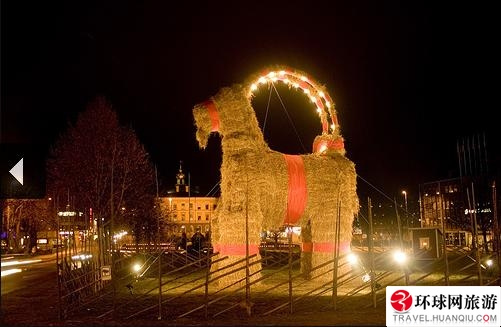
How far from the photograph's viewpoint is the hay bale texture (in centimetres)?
1339

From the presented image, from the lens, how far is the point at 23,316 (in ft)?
37.9

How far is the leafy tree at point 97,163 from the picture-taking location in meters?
28.6

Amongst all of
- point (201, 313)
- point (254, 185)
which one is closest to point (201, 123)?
point (254, 185)

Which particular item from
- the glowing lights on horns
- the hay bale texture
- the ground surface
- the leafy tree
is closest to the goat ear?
the hay bale texture

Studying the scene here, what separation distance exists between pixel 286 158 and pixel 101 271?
5382 mm

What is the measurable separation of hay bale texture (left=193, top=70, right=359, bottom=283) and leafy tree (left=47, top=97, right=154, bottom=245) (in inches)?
575

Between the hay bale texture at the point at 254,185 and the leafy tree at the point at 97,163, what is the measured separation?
47.9 ft

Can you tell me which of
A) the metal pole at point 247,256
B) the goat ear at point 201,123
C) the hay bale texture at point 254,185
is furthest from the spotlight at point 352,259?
the goat ear at point 201,123

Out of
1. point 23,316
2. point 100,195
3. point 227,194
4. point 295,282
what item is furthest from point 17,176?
point 100,195

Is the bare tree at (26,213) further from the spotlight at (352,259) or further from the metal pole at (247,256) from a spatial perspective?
the spotlight at (352,259)

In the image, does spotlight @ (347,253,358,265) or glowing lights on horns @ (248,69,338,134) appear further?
glowing lights on horns @ (248,69,338,134)

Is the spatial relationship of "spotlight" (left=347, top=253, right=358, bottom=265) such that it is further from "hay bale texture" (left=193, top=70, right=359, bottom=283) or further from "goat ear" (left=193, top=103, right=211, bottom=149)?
"goat ear" (left=193, top=103, right=211, bottom=149)

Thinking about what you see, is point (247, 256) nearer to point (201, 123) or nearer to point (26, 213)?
point (201, 123)

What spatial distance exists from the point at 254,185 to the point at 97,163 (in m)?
17.0
